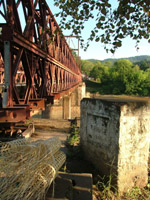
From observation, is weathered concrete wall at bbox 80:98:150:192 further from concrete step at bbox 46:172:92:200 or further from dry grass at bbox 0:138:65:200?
dry grass at bbox 0:138:65:200

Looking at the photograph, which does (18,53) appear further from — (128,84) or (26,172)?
(128,84)

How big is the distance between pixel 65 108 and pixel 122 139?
1794 cm

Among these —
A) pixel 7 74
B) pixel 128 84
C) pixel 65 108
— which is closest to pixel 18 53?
pixel 7 74

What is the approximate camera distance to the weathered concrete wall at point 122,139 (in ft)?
12.4

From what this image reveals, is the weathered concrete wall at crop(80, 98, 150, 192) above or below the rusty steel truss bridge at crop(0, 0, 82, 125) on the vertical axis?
below

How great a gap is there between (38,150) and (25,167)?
16.4 inches

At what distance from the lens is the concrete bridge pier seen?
21562 mm

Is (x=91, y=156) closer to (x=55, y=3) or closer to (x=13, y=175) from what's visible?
(x=13, y=175)

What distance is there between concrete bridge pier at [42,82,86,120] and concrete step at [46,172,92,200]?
1694cm

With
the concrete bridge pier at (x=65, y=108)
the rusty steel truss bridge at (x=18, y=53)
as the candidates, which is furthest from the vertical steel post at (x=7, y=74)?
the concrete bridge pier at (x=65, y=108)

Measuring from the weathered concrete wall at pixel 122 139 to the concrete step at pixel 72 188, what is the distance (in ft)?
2.89

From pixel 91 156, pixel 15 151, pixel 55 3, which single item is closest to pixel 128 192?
pixel 91 156

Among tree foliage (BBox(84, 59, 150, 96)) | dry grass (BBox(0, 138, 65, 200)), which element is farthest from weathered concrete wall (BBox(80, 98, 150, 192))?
tree foliage (BBox(84, 59, 150, 96))

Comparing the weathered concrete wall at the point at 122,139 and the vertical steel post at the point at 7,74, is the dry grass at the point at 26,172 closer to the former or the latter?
the vertical steel post at the point at 7,74
